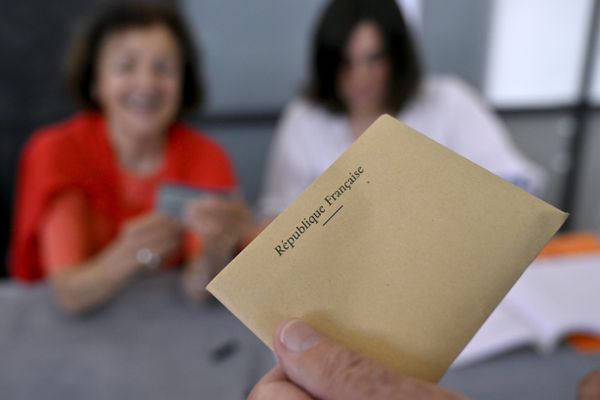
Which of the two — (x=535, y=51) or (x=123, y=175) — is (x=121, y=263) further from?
(x=535, y=51)

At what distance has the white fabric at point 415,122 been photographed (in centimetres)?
137

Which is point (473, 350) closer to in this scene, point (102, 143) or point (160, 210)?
point (160, 210)

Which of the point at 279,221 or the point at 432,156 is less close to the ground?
the point at 432,156

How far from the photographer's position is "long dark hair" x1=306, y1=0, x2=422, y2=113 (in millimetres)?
1304

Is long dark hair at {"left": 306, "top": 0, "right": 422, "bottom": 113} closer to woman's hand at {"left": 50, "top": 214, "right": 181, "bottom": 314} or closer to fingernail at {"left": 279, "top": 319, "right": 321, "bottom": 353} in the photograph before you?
woman's hand at {"left": 50, "top": 214, "right": 181, "bottom": 314}

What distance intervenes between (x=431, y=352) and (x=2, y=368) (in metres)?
0.70

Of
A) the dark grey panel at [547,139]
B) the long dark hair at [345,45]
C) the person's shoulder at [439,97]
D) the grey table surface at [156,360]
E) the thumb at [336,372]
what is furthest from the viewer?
the dark grey panel at [547,139]

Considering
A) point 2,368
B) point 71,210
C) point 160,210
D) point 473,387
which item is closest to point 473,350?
point 473,387

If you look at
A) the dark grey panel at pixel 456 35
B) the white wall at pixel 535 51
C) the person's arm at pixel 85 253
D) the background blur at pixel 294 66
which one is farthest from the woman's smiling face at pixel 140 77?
the white wall at pixel 535 51

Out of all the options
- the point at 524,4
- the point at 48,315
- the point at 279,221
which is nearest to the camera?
the point at 279,221

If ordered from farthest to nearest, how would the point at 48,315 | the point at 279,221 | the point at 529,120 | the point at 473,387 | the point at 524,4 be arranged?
the point at 529,120 < the point at 524,4 < the point at 48,315 < the point at 473,387 < the point at 279,221

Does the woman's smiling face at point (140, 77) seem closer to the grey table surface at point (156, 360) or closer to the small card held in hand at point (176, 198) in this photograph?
the small card held in hand at point (176, 198)

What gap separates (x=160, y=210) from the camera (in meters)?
0.95

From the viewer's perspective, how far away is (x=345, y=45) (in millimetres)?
1330
